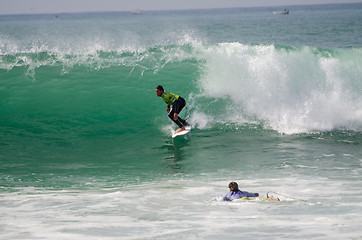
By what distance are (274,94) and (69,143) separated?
18.8 ft

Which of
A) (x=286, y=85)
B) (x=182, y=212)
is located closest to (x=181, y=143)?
(x=286, y=85)

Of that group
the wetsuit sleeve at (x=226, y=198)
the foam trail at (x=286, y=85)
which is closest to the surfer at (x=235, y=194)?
the wetsuit sleeve at (x=226, y=198)

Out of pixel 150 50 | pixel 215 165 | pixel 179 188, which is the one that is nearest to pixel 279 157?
pixel 215 165

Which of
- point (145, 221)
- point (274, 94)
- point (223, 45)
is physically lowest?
point (145, 221)

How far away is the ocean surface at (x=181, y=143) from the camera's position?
5.97m

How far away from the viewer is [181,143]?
1079 cm

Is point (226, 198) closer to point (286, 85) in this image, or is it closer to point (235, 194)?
point (235, 194)

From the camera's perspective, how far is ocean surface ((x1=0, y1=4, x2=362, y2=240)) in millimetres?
5973

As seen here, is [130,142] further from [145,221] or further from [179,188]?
[145,221]

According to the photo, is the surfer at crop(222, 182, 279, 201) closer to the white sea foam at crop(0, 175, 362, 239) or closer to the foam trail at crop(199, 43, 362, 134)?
the white sea foam at crop(0, 175, 362, 239)

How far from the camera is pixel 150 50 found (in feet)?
53.8

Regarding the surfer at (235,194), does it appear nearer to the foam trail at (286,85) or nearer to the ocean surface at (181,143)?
the ocean surface at (181,143)

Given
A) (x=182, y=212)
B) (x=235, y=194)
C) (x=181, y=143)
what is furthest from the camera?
(x=181, y=143)

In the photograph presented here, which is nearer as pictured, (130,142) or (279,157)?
(279,157)
